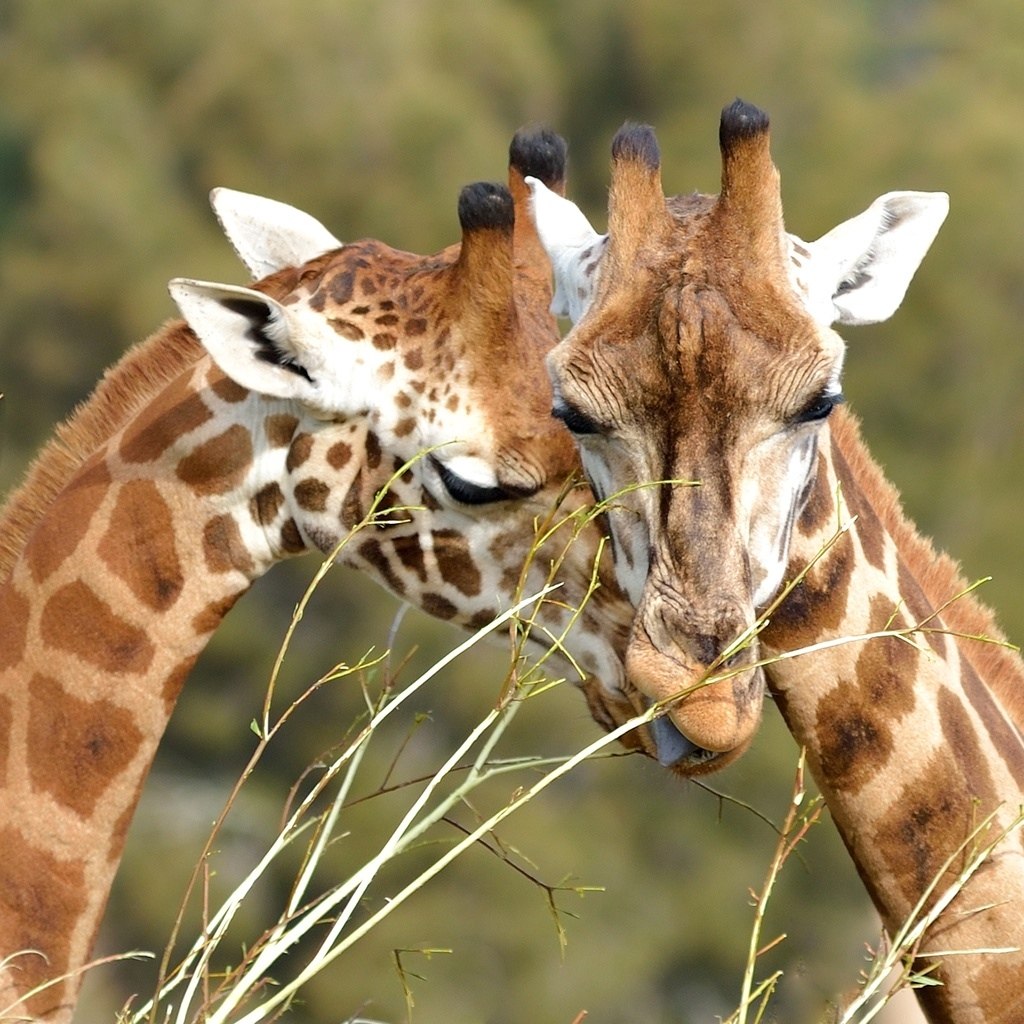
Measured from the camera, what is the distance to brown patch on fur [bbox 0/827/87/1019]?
392 centimetres

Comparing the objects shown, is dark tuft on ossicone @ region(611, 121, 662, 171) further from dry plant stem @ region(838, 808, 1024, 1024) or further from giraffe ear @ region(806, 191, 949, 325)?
dry plant stem @ region(838, 808, 1024, 1024)

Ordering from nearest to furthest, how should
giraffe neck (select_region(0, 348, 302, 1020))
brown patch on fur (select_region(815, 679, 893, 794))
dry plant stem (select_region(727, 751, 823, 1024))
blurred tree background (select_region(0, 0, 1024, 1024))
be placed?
dry plant stem (select_region(727, 751, 823, 1024)) → brown patch on fur (select_region(815, 679, 893, 794)) → giraffe neck (select_region(0, 348, 302, 1020)) → blurred tree background (select_region(0, 0, 1024, 1024))

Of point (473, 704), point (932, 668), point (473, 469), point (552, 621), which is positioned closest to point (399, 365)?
point (473, 469)

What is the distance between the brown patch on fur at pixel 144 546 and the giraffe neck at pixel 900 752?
51.2 inches

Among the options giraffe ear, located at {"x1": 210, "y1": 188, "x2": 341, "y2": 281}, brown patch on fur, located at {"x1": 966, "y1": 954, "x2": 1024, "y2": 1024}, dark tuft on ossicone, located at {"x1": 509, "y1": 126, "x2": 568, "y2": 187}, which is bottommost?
brown patch on fur, located at {"x1": 966, "y1": 954, "x2": 1024, "y2": 1024}

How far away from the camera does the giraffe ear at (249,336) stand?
4039 millimetres

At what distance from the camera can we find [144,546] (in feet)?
13.7

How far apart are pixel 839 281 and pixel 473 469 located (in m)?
0.87

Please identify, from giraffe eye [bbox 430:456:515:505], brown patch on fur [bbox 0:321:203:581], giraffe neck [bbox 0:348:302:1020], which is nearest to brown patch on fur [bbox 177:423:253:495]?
giraffe neck [bbox 0:348:302:1020]

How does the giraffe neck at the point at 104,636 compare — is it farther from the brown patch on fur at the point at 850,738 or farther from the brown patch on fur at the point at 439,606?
the brown patch on fur at the point at 850,738

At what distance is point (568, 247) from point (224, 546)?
3.25 feet

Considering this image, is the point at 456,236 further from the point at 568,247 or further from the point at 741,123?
the point at 741,123

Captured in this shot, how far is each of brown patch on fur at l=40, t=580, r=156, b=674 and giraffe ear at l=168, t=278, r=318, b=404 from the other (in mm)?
577

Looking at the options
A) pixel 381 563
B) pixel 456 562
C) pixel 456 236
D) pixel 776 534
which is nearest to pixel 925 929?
pixel 776 534
